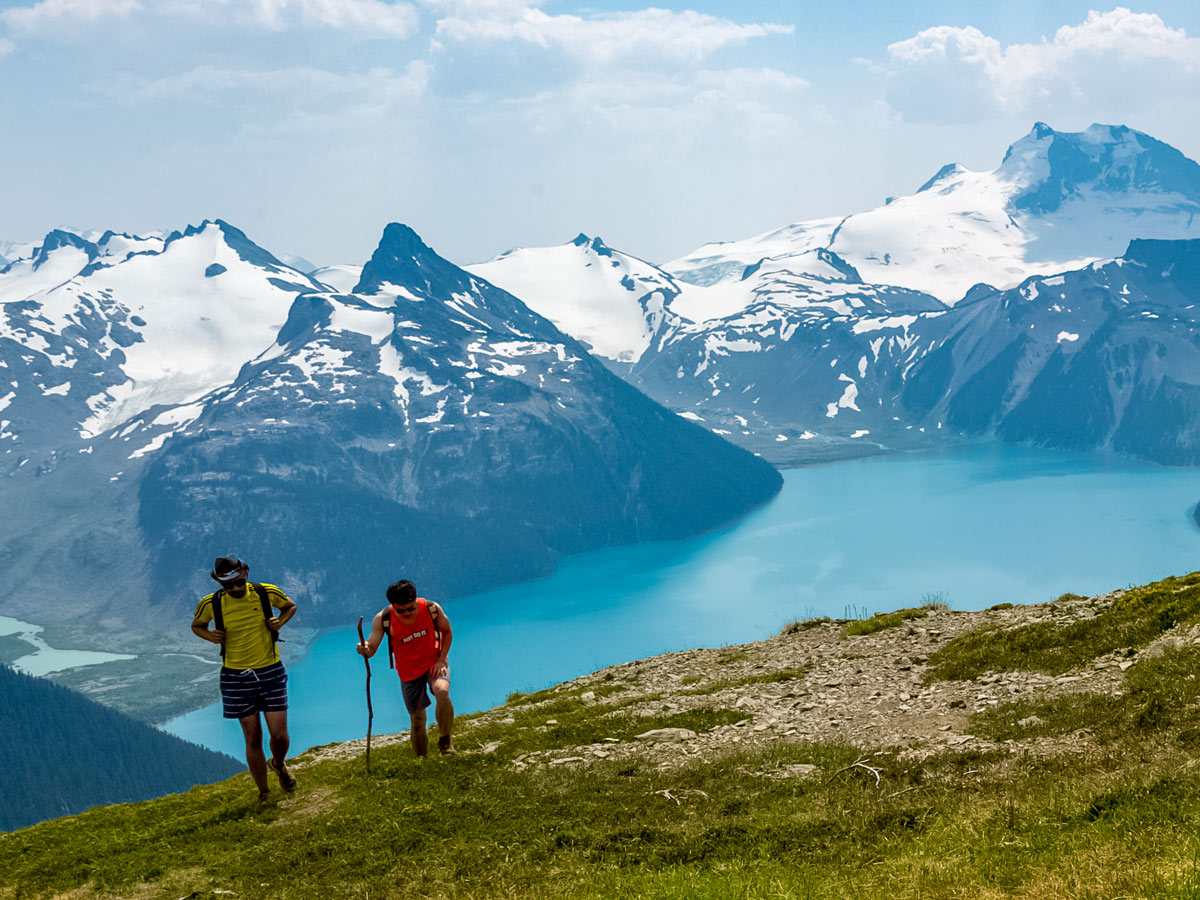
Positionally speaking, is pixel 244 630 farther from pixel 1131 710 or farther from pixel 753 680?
pixel 1131 710

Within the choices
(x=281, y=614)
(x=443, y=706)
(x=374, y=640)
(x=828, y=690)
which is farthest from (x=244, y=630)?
(x=828, y=690)

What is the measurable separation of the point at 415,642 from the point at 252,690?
2944 mm

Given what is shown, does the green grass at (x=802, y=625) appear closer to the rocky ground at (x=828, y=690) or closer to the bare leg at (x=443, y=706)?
the rocky ground at (x=828, y=690)

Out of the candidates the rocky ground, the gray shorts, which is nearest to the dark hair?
the gray shorts

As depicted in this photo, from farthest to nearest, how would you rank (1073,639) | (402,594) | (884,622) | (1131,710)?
(884,622), (1073,639), (402,594), (1131,710)

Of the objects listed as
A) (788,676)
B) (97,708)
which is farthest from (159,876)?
(97,708)

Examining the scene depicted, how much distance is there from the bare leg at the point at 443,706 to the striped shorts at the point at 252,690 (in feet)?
8.81

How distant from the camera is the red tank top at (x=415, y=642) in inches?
671

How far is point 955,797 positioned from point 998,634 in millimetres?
11749

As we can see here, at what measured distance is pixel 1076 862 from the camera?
32.2ft

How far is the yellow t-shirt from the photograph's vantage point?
1622 cm

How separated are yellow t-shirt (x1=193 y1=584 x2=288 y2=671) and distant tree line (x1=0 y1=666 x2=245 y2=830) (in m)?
168

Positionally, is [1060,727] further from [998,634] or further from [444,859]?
[444,859]

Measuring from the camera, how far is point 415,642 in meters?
17.2
